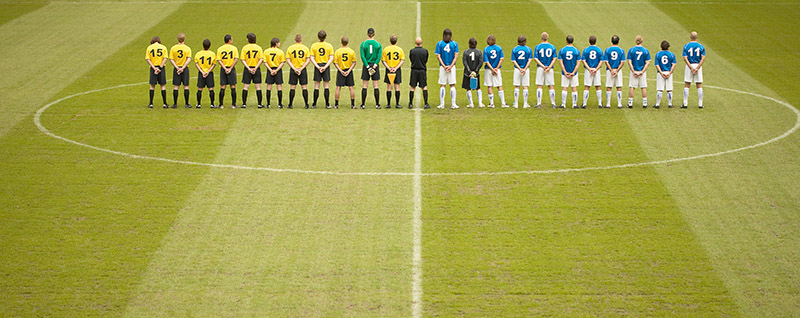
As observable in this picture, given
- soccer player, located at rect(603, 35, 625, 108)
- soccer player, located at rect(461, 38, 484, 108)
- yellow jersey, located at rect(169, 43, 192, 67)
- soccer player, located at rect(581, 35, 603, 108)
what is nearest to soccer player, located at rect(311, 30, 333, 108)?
yellow jersey, located at rect(169, 43, 192, 67)

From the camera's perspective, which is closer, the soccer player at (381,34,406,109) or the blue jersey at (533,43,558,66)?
the soccer player at (381,34,406,109)

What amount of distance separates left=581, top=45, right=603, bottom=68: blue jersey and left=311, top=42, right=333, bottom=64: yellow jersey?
235 inches

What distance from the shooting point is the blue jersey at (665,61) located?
21453 millimetres

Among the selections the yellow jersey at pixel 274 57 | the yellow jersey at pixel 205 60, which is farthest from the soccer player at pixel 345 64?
the yellow jersey at pixel 205 60

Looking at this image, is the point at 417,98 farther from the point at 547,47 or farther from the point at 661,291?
the point at 661,291

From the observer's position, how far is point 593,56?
2159 centimetres

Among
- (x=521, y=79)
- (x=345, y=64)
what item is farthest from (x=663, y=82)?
(x=345, y=64)

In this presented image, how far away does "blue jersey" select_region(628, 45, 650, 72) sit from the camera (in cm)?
2138

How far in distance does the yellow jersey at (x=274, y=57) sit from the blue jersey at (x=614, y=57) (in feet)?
24.5

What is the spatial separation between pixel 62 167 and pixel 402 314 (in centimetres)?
856

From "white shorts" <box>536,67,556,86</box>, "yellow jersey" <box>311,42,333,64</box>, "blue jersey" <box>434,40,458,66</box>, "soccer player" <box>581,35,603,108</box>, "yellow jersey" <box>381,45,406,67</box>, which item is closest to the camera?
"yellow jersey" <box>381,45,406,67</box>

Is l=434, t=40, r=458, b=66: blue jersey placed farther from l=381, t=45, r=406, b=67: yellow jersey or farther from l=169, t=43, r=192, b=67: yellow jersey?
l=169, t=43, r=192, b=67: yellow jersey

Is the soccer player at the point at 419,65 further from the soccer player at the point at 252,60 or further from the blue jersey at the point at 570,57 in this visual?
the soccer player at the point at 252,60

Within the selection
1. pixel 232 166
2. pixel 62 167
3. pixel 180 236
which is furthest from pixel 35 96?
pixel 180 236
